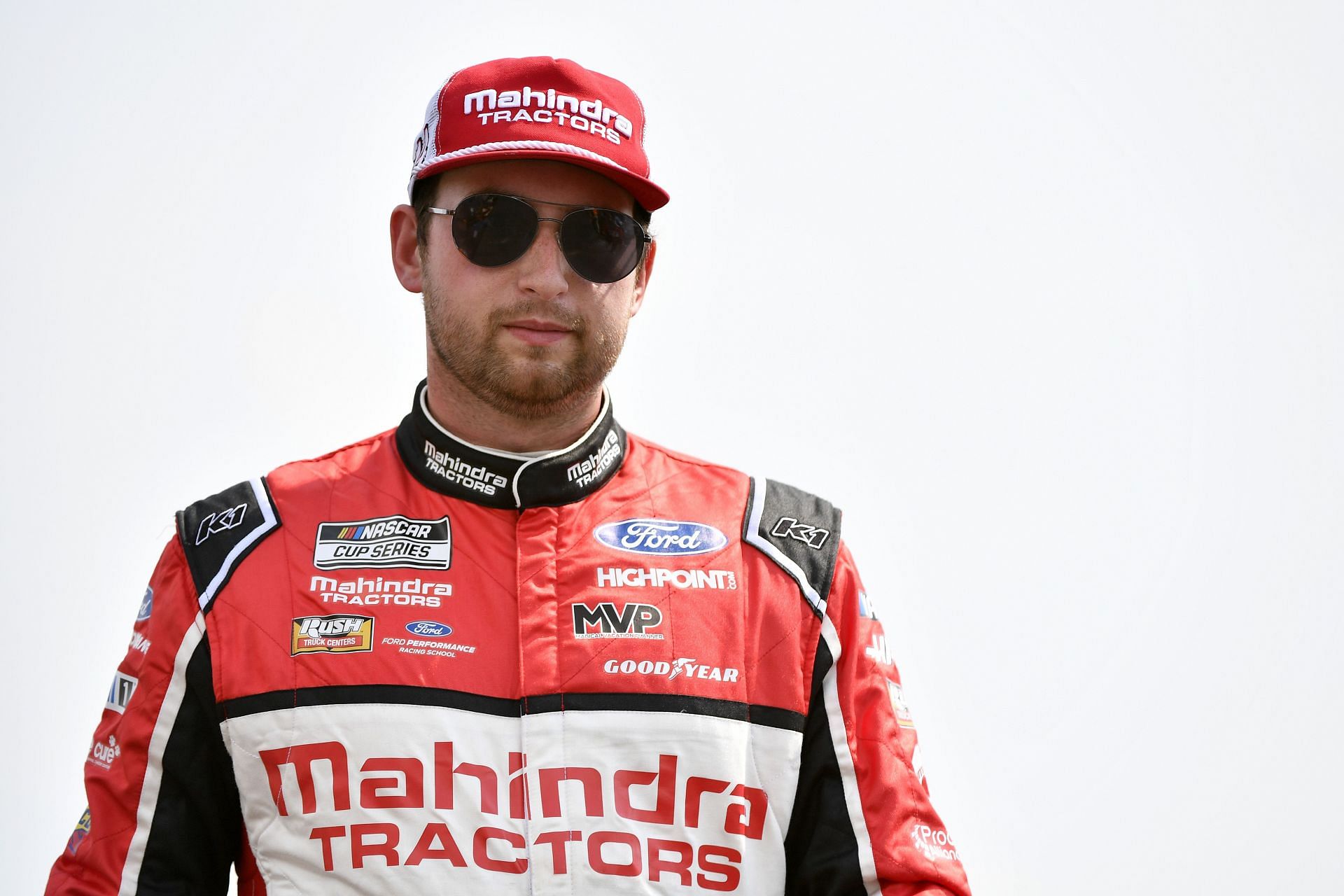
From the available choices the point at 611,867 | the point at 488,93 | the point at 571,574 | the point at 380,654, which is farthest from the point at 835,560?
the point at 488,93

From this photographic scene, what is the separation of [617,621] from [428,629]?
1.22 ft

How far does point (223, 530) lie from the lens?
2.50 m

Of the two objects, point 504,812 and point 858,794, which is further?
point 858,794

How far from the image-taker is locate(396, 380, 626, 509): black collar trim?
2.51m

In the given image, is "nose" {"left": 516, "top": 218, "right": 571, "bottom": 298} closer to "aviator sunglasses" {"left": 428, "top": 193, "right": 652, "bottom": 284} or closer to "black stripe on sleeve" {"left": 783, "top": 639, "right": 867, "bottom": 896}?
"aviator sunglasses" {"left": 428, "top": 193, "right": 652, "bottom": 284}

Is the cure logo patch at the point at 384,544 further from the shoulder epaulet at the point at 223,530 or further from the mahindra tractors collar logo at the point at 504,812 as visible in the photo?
the mahindra tractors collar logo at the point at 504,812

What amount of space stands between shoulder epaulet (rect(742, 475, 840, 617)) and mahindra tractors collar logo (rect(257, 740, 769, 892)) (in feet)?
1.50

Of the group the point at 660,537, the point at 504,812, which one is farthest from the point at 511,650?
the point at 660,537

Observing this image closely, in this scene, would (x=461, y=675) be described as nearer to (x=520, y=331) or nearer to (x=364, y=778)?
(x=364, y=778)

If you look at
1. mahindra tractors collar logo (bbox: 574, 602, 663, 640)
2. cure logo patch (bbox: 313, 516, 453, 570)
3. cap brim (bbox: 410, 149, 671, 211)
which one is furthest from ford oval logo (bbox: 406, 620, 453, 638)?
cap brim (bbox: 410, 149, 671, 211)

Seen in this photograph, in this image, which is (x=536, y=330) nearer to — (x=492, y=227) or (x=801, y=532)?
(x=492, y=227)

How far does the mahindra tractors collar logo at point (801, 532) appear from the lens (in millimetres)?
2600

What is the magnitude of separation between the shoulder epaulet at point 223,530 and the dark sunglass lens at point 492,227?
0.69m

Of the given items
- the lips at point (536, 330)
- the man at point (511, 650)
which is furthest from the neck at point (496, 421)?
the lips at point (536, 330)
